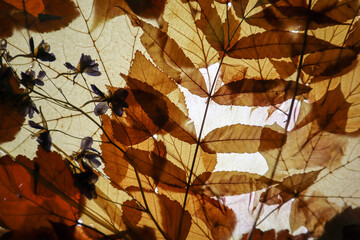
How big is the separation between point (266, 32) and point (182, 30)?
8cm

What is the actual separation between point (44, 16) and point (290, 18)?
23 centimetres

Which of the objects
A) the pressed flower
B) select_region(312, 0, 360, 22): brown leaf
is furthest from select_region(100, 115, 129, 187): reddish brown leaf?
select_region(312, 0, 360, 22): brown leaf

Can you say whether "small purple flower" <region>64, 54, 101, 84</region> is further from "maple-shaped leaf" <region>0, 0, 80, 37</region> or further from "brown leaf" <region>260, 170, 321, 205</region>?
"brown leaf" <region>260, 170, 321, 205</region>

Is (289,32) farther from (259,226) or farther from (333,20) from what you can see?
(259,226)

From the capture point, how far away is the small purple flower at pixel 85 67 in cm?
31

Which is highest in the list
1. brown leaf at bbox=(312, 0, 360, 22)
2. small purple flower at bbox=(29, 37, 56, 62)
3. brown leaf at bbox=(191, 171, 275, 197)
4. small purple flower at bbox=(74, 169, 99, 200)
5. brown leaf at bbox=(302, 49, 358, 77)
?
brown leaf at bbox=(312, 0, 360, 22)

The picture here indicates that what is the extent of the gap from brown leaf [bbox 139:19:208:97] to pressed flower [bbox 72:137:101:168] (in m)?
0.11

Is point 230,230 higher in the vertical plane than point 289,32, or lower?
lower

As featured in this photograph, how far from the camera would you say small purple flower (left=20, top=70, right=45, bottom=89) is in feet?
1.01

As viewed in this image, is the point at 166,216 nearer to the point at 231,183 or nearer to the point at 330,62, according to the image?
the point at 231,183

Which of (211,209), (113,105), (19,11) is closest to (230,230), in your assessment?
(211,209)

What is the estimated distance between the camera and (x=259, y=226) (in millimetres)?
312

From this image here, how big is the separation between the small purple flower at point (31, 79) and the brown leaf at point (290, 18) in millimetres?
217

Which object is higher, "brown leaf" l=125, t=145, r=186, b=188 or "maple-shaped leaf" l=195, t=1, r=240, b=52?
"maple-shaped leaf" l=195, t=1, r=240, b=52
